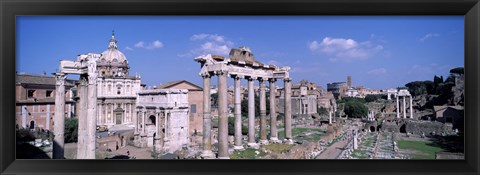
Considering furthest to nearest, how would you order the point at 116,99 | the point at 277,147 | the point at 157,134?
the point at 116,99 → the point at 157,134 → the point at 277,147

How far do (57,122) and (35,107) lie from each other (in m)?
8.72

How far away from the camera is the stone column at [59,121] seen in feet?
22.2

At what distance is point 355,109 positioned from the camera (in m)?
30.9

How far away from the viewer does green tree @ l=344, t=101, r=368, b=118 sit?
98.5 ft

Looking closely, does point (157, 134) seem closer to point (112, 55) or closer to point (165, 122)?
point (165, 122)

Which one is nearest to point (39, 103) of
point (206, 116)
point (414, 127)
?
point (206, 116)

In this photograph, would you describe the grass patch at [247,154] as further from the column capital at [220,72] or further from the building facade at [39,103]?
the building facade at [39,103]

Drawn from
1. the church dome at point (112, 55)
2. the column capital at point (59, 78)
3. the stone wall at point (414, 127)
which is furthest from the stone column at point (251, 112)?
the church dome at point (112, 55)

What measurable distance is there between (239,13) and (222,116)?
14.7ft

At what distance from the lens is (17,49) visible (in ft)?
13.7

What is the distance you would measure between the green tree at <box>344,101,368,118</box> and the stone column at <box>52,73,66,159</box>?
2740cm

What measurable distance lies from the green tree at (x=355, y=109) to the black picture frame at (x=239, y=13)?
1060 inches
